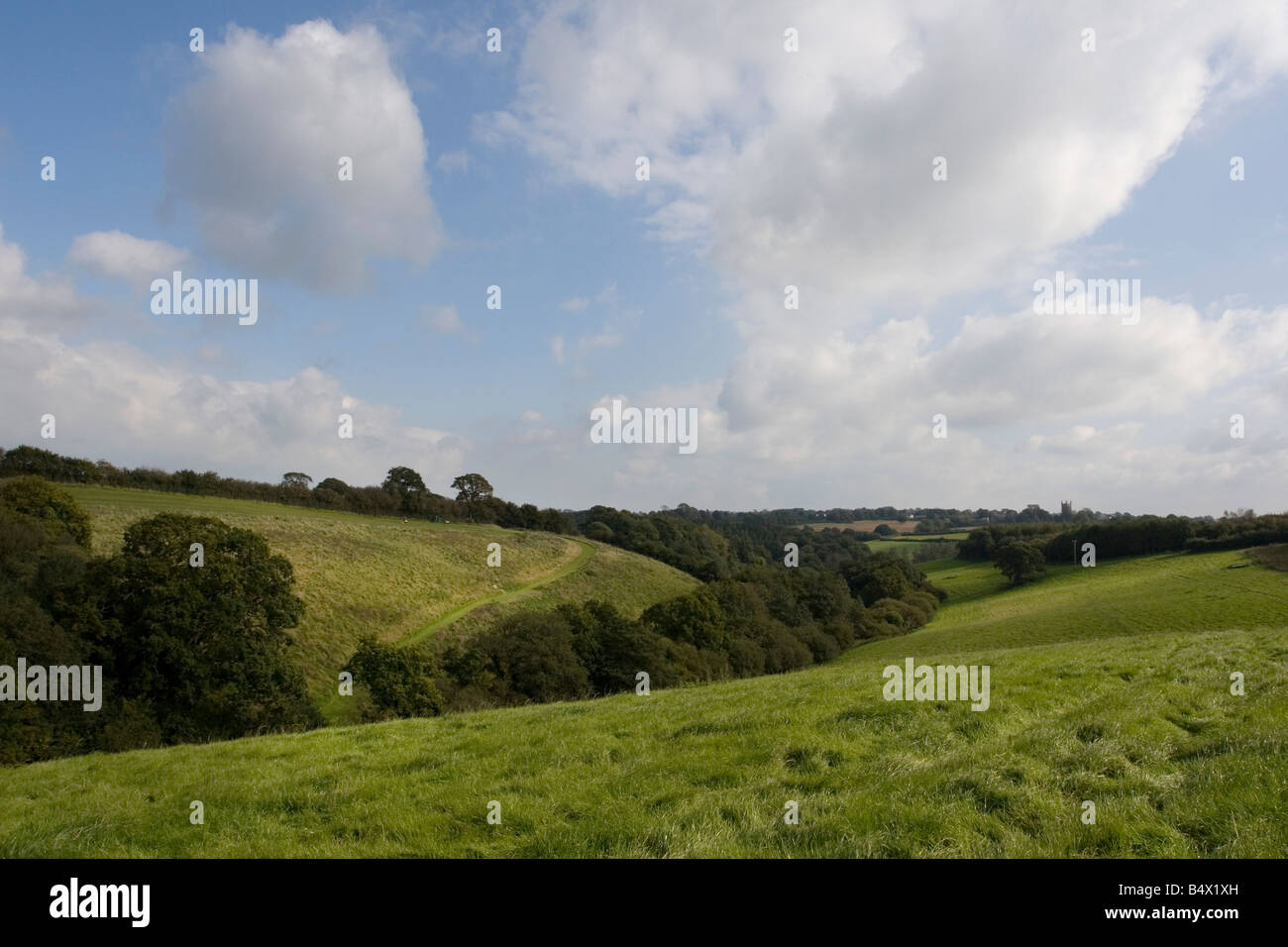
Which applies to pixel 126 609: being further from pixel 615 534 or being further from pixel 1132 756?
pixel 615 534

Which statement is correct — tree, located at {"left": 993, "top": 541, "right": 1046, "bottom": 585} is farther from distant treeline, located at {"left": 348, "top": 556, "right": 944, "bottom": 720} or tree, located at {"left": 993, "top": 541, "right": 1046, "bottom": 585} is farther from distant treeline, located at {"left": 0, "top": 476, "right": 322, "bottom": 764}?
distant treeline, located at {"left": 0, "top": 476, "right": 322, "bottom": 764}

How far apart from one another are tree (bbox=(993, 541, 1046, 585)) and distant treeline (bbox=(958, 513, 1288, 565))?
26.2ft

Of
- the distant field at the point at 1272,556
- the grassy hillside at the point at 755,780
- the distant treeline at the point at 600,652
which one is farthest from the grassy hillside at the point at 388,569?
the distant field at the point at 1272,556

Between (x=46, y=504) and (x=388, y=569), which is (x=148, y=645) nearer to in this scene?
(x=46, y=504)

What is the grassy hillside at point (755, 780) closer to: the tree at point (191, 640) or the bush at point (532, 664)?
the tree at point (191, 640)

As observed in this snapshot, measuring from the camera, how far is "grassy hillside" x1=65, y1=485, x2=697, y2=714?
167 ft

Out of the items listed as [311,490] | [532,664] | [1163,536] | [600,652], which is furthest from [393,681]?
[1163,536]

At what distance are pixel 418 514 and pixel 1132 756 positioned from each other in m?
111

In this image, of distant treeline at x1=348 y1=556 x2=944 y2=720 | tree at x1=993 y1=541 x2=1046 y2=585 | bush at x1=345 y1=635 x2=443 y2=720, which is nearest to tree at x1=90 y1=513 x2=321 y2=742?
bush at x1=345 y1=635 x2=443 y2=720

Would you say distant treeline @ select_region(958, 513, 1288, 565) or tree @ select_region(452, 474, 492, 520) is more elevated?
tree @ select_region(452, 474, 492, 520)

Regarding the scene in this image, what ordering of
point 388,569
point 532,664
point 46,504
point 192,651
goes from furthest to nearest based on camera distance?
point 388,569, point 46,504, point 532,664, point 192,651

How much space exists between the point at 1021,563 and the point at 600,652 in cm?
8073

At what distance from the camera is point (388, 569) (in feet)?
218
